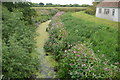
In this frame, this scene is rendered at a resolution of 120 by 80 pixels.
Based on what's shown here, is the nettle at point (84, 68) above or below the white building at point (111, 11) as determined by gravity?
below

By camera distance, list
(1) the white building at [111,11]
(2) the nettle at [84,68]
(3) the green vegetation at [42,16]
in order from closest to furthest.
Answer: (2) the nettle at [84,68]
(1) the white building at [111,11]
(3) the green vegetation at [42,16]

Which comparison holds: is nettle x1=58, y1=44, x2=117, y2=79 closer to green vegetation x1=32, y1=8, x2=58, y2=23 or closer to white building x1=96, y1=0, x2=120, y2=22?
green vegetation x1=32, y1=8, x2=58, y2=23

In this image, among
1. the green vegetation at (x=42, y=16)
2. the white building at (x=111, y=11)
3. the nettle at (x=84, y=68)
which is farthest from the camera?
the green vegetation at (x=42, y=16)

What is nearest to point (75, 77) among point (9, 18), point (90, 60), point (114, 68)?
point (90, 60)

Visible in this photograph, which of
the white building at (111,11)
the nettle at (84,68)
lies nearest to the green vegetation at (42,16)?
the white building at (111,11)

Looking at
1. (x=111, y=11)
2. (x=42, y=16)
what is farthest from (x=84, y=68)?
(x=42, y=16)

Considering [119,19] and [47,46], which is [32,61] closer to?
[47,46]

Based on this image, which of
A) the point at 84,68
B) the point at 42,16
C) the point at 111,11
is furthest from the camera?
the point at 42,16

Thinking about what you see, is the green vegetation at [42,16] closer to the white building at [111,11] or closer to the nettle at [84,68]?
the white building at [111,11]

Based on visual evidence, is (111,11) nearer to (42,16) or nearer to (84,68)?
(42,16)

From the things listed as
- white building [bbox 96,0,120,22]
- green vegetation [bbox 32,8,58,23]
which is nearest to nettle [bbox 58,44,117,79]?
green vegetation [bbox 32,8,58,23]

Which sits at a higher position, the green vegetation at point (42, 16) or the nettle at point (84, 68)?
the green vegetation at point (42, 16)

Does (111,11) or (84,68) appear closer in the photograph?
(84,68)

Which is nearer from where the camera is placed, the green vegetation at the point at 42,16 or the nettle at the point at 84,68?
the nettle at the point at 84,68
